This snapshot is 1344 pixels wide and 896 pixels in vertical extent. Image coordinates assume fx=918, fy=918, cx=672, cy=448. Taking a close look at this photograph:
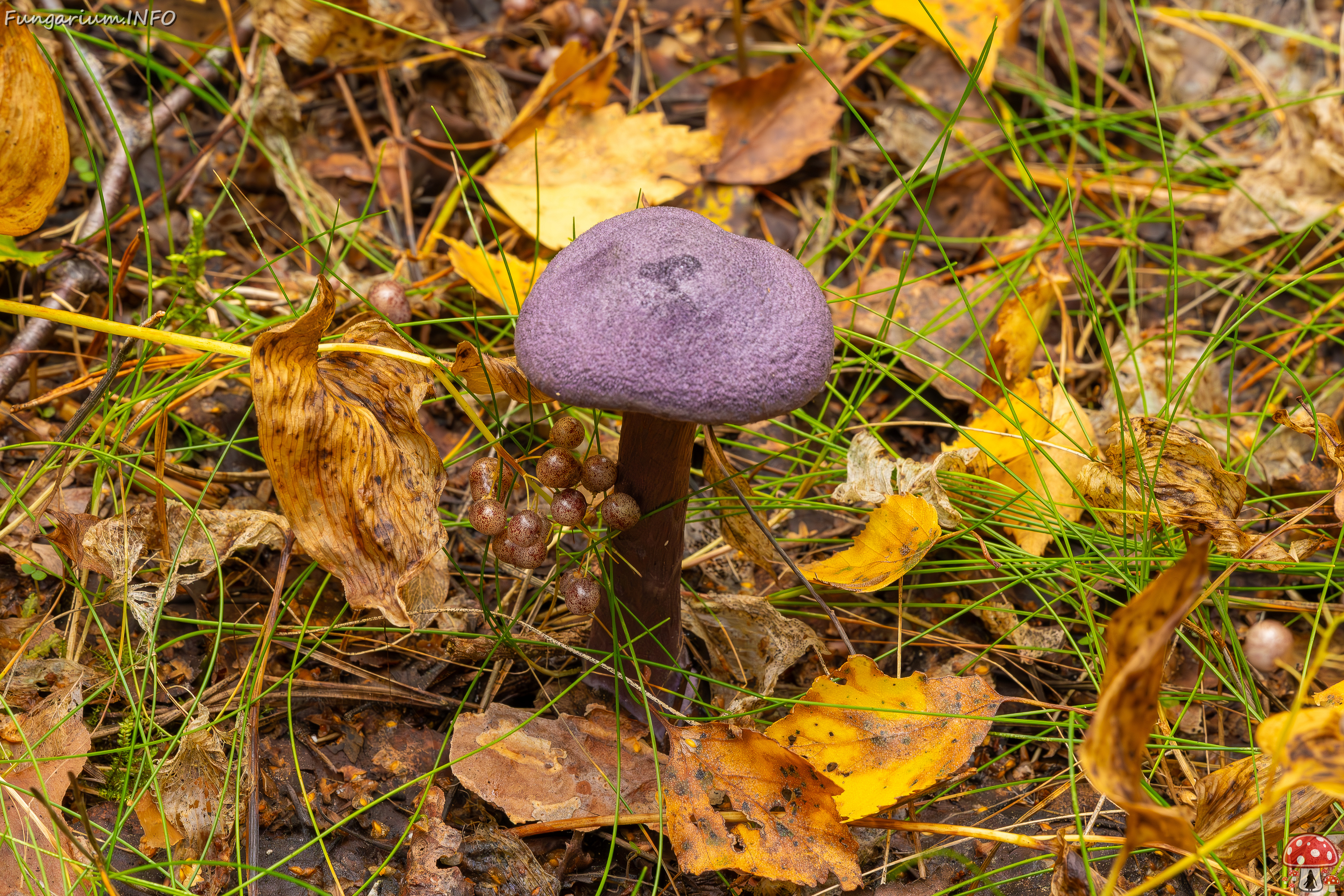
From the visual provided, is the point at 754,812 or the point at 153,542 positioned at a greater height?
the point at 153,542

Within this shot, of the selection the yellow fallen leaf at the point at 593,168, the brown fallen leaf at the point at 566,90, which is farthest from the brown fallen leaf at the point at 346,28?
the yellow fallen leaf at the point at 593,168

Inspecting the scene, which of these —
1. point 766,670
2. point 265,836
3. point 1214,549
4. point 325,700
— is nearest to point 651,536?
point 766,670

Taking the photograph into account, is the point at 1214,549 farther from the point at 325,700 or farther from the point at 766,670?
the point at 325,700

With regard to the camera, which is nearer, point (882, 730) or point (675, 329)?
point (675, 329)

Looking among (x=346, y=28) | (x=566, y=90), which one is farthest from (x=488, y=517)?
(x=346, y=28)

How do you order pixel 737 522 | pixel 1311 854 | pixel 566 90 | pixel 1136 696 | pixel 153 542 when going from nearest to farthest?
pixel 1136 696
pixel 1311 854
pixel 153 542
pixel 737 522
pixel 566 90

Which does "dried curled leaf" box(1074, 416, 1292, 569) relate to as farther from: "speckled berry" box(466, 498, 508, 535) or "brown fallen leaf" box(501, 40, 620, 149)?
"brown fallen leaf" box(501, 40, 620, 149)

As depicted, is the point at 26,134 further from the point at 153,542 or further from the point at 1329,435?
the point at 1329,435

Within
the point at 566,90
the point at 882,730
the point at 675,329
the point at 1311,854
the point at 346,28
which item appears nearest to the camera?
the point at 675,329
